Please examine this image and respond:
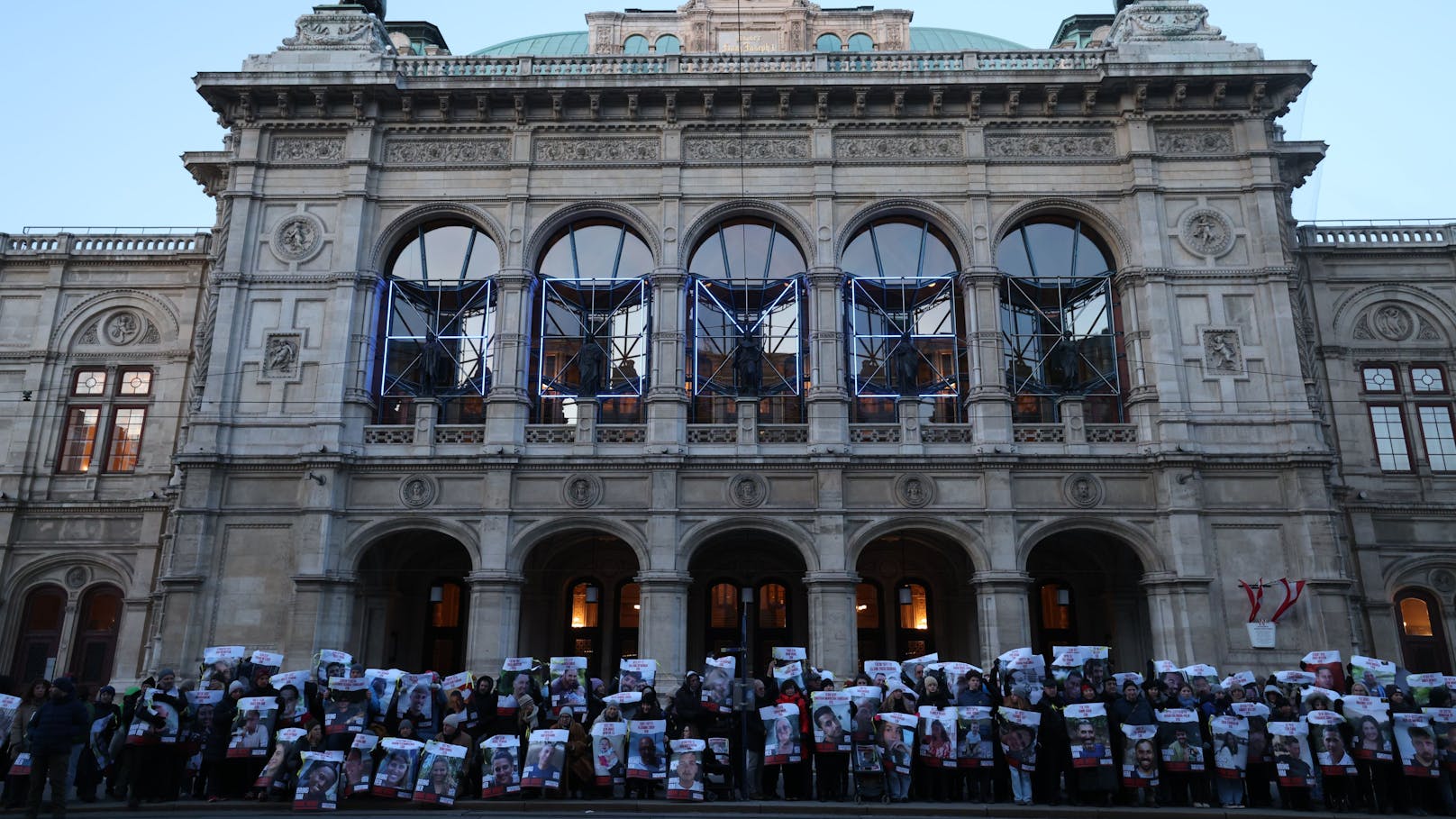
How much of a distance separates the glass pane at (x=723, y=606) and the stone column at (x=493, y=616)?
19.4 feet

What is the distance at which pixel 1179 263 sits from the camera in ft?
85.3

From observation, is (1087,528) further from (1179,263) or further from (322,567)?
(322,567)

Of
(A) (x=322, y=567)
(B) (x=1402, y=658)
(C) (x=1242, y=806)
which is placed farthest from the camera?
(B) (x=1402, y=658)

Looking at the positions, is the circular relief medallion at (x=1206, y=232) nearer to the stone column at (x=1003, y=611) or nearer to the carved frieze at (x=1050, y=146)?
the carved frieze at (x=1050, y=146)

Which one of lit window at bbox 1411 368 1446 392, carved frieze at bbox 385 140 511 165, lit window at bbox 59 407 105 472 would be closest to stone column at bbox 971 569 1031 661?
lit window at bbox 1411 368 1446 392

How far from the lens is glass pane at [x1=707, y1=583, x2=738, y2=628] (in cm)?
2775

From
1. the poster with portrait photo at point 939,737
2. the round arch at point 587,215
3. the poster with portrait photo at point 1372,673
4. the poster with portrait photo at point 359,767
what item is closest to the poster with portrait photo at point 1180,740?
the poster with portrait photo at point 939,737

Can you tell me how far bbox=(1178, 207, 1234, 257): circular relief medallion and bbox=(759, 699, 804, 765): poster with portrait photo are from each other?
18.3 m

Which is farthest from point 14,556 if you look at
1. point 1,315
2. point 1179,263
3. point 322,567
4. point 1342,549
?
point 1342,549

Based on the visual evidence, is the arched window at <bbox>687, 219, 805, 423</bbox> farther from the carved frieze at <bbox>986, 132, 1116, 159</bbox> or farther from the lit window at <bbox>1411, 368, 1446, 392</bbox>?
the lit window at <bbox>1411, 368, 1446, 392</bbox>

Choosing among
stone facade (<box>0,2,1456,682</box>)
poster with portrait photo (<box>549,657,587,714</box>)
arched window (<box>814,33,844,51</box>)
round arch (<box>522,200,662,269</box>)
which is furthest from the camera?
arched window (<box>814,33,844,51</box>)

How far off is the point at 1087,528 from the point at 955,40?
802 inches

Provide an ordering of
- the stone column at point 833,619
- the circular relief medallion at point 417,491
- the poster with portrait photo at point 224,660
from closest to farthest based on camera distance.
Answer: the poster with portrait photo at point 224,660 → the stone column at point 833,619 → the circular relief medallion at point 417,491

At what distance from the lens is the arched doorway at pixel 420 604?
26.4 m
